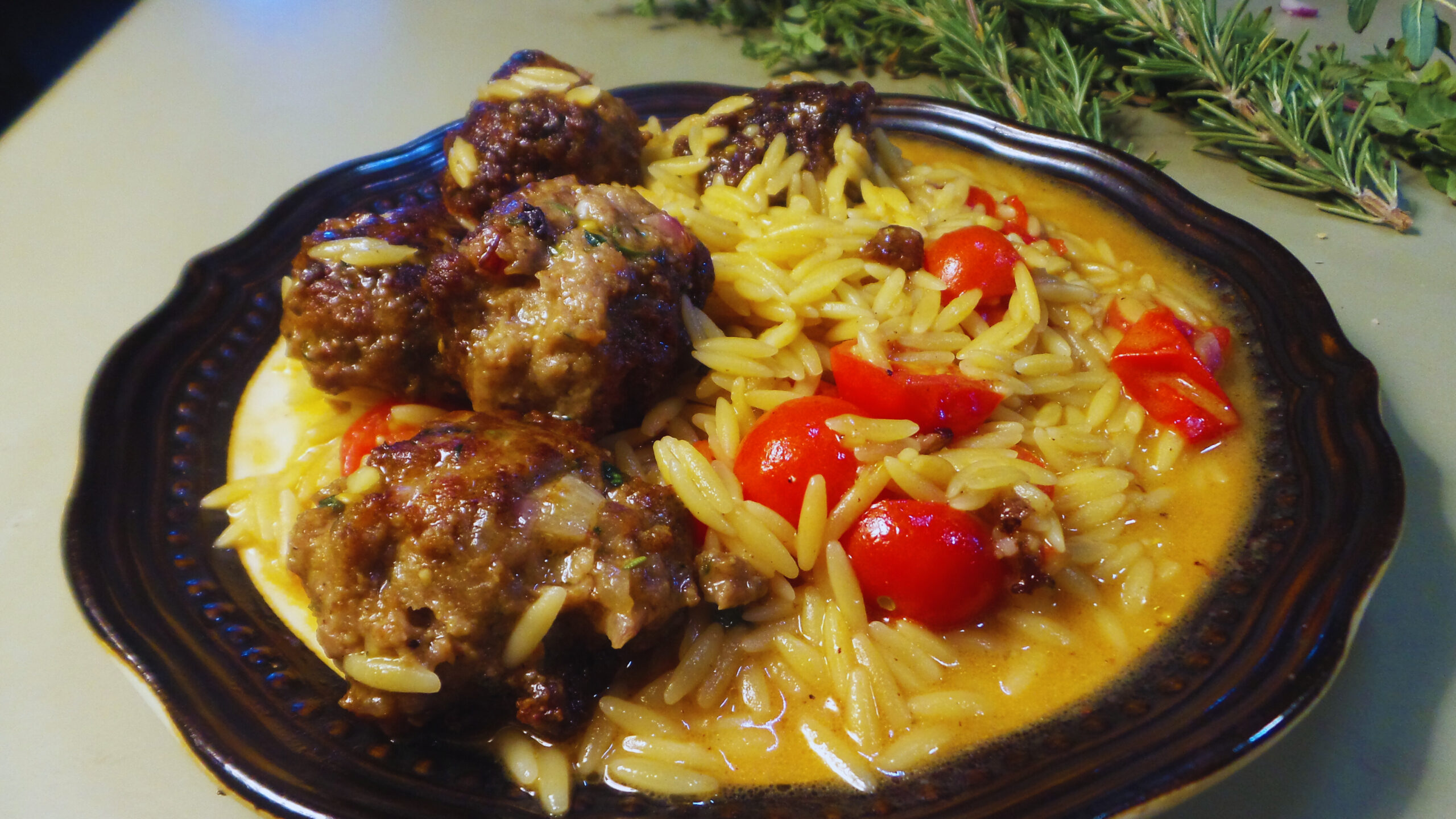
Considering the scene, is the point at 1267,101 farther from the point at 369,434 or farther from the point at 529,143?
the point at 369,434

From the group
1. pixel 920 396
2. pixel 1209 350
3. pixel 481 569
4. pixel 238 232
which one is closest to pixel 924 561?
pixel 920 396

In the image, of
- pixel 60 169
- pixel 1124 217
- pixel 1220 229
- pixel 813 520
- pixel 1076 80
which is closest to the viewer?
pixel 813 520

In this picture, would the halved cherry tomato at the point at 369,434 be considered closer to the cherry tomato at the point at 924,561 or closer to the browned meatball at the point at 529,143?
the browned meatball at the point at 529,143

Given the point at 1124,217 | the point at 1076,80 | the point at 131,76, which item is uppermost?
the point at 131,76

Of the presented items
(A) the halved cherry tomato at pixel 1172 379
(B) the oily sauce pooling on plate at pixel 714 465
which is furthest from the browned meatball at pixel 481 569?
(A) the halved cherry tomato at pixel 1172 379

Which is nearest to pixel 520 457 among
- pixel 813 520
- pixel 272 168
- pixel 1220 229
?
pixel 813 520

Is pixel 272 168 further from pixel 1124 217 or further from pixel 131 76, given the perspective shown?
pixel 1124 217

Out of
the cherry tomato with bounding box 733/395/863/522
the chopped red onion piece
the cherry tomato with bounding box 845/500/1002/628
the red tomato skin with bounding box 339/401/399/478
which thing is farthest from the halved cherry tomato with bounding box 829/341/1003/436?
the red tomato skin with bounding box 339/401/399/478
